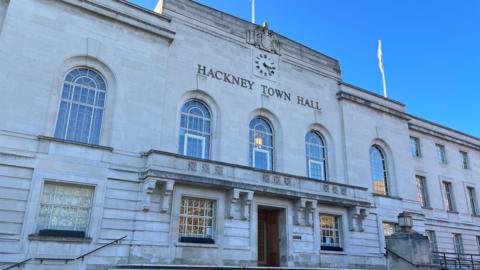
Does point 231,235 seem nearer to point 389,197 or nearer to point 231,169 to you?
point 231,169

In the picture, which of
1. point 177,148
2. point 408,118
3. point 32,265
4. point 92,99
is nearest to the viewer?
point 32,265

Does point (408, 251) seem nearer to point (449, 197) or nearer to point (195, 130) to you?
point (195, 130)

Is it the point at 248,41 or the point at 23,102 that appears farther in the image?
the point at 248,41

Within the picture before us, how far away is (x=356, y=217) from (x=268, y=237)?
5271 millimetres

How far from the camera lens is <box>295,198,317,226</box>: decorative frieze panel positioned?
64.9ft

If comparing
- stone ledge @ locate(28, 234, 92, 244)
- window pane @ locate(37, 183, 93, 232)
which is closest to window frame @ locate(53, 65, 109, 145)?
window pane @ locate(37, 183, 93, 232)

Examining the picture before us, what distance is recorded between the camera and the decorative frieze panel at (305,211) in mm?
19781

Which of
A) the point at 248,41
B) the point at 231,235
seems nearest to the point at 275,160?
the point at 231,235

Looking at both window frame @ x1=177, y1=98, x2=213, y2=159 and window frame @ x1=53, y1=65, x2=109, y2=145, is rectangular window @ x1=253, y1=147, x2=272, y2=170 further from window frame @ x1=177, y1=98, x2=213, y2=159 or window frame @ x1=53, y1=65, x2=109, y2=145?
window frame @ x1=53, y1=65, x2=109, y2=145

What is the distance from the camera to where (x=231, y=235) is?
58.6ft

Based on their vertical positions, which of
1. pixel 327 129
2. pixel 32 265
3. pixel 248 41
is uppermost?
pixel 248 41

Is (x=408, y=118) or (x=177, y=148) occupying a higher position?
(x=408, y=118)

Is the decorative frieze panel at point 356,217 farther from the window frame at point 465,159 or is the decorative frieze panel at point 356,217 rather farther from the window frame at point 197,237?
the window frame at point 465,159

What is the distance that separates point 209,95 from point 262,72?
4.07 metres
